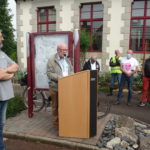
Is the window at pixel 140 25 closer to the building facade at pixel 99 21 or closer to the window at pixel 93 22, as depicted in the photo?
the building facade at pixel 99 21

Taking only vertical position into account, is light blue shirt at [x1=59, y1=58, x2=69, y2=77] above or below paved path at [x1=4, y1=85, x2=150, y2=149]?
above

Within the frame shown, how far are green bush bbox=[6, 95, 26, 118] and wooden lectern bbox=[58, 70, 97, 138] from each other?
193 cm

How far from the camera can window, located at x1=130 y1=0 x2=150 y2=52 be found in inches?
420

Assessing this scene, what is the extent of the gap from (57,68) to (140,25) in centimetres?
823

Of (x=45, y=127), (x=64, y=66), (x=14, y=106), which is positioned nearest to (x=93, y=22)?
(x=14, y=106)

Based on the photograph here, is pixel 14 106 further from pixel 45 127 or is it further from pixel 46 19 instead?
pixel 46 19

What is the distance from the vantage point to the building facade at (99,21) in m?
10.8

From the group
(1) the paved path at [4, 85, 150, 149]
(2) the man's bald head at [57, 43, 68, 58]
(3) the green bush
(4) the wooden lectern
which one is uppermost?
(2) the man's bald head at [57, 43, 68, 58]

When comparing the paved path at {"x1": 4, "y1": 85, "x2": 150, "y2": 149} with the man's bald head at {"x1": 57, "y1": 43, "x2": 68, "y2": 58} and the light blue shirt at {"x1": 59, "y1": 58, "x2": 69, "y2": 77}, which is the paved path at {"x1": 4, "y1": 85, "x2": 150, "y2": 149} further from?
the man's bald head at {"x1": 57, "y1": 43, "x2": 68, "y2": 58}

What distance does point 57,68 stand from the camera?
414 centimetres

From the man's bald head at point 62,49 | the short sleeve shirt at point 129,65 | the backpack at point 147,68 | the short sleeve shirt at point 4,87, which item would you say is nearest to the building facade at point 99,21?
the short sleeve shirt at point 129,65

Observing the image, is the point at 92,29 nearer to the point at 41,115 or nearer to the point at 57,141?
the point at 41,115

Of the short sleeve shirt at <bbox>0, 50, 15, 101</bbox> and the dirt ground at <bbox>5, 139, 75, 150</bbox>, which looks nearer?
the short sleeve shirt at <bbox>0, 50, 15, 101</bbox>

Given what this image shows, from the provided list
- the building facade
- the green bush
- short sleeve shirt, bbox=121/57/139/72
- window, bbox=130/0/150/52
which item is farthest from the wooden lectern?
window, bbox=130/0/150/52
